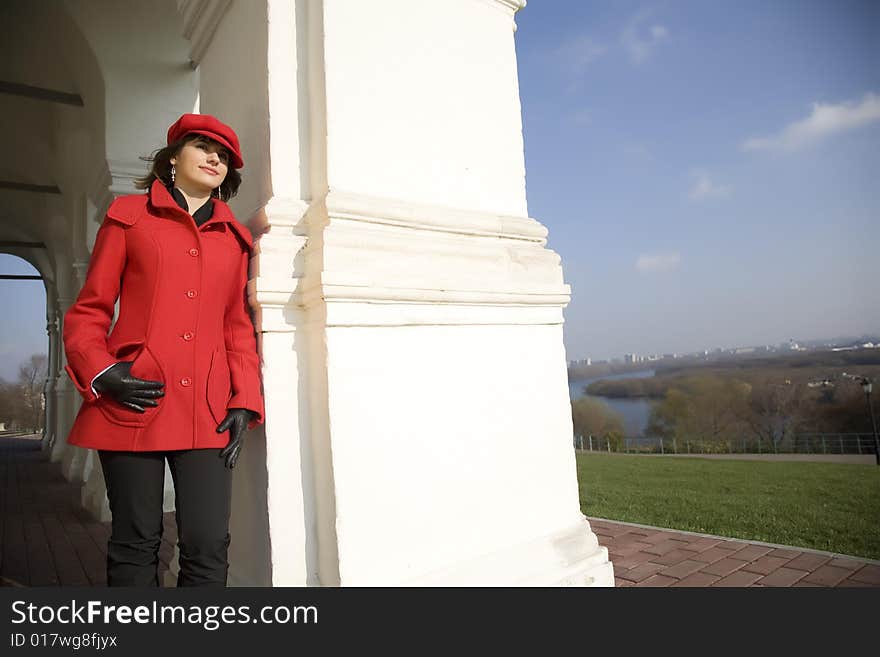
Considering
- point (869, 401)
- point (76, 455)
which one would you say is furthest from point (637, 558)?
point (869, 401)

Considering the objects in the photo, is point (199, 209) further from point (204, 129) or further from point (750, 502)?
point (750, 502)

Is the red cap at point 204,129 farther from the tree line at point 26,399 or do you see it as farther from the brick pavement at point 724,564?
the tree line at point 26,399

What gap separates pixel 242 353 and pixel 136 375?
0.99 ft

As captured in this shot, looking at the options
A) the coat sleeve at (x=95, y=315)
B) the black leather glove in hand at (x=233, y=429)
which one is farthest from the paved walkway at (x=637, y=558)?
the coat sleeve at (x=95, y=315)

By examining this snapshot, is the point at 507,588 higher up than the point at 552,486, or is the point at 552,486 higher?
the point at 552,486

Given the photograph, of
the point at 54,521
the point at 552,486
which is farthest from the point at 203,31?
the point at 54,521

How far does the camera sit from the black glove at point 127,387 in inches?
57.9

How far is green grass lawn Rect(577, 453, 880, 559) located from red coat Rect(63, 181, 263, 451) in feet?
13.7

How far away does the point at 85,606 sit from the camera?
5.07 ft

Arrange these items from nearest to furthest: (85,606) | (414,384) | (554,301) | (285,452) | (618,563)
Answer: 1. (85,606)
2. (285,452)
3. (414,384)
4. (554,301)
5. (618,563)

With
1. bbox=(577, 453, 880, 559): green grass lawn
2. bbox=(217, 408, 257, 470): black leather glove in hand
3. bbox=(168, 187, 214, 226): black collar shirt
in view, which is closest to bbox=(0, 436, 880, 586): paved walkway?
bbox=(577, 453, 880, 559): green grass lawn

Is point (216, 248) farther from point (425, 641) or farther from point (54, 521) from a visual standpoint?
point (54, 521)

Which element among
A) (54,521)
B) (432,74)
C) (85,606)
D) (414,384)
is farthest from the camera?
(54,521)

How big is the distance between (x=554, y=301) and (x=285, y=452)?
1.29 m
